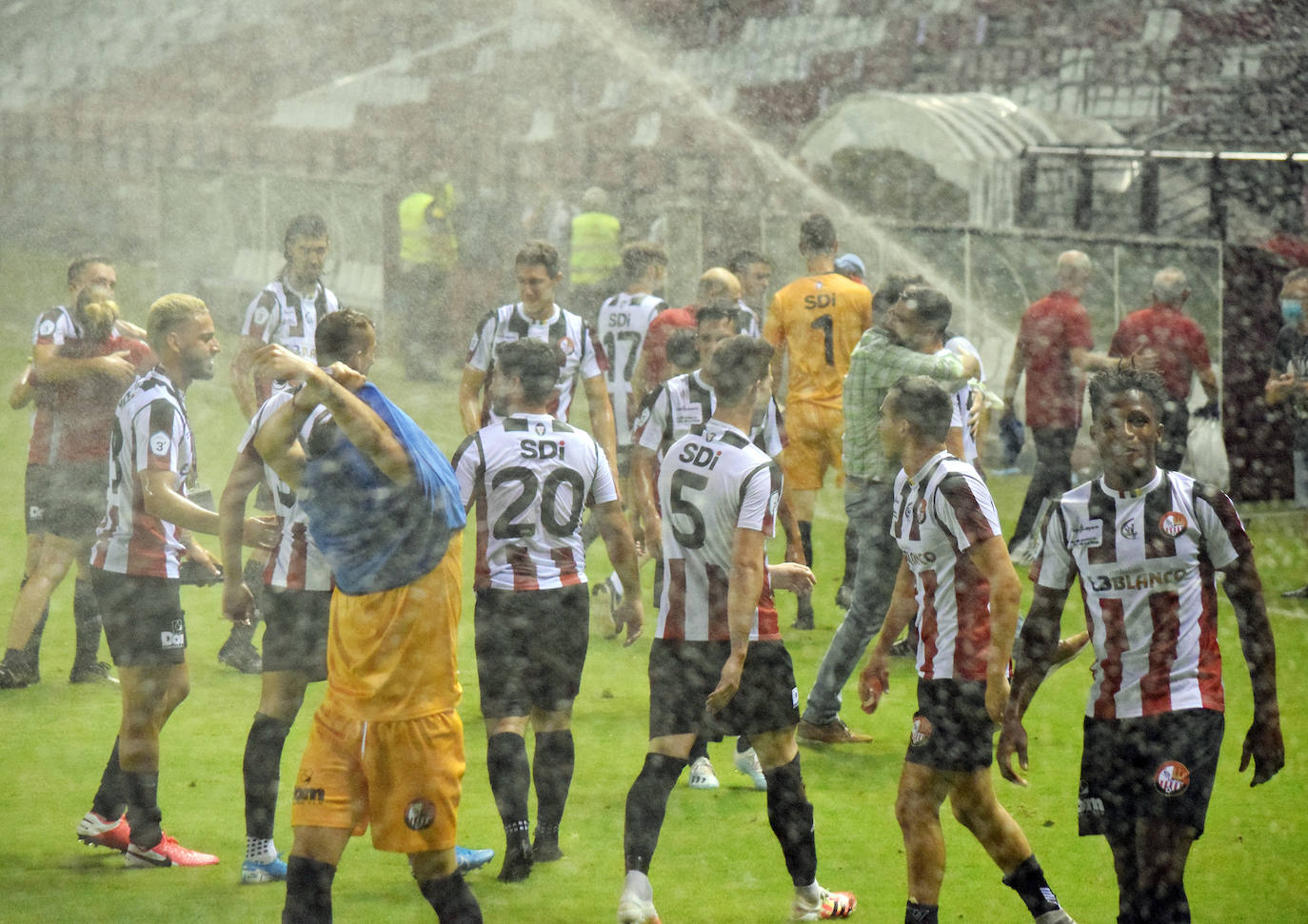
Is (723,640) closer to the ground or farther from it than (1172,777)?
farther from it

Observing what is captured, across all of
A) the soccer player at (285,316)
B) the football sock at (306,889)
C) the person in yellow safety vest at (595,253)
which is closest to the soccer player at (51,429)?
the soccer player at (285,316)

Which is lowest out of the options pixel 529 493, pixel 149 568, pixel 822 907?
pixel 822 907

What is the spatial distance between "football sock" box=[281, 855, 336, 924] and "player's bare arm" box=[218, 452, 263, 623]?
33.7 inches

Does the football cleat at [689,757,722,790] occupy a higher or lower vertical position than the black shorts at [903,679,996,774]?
lower

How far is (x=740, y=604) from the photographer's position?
438 centimetres

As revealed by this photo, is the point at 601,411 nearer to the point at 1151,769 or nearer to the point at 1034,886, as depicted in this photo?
the point at 1034,886

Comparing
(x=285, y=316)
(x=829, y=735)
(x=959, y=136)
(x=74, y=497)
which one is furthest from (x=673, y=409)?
(x=959, y=136)

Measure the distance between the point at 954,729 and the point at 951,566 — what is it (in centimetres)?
42

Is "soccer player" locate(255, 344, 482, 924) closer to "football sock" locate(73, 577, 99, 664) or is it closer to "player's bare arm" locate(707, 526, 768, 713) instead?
"player's bare arm" locate(707, 526, 768, 713)

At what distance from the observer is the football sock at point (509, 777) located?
4.70 metres

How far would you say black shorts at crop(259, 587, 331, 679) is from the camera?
4.65m

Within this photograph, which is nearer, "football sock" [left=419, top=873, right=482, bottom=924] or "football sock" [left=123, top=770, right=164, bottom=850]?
"football sock" [left=419, top=873, right=482, bottom=924]

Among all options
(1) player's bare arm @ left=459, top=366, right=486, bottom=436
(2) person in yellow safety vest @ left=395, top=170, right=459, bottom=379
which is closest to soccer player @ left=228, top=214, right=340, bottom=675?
(1) player's bare arm @ left=459, top=366, right=486, bottom=436

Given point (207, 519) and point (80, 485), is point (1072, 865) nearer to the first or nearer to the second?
point (207, 519)
